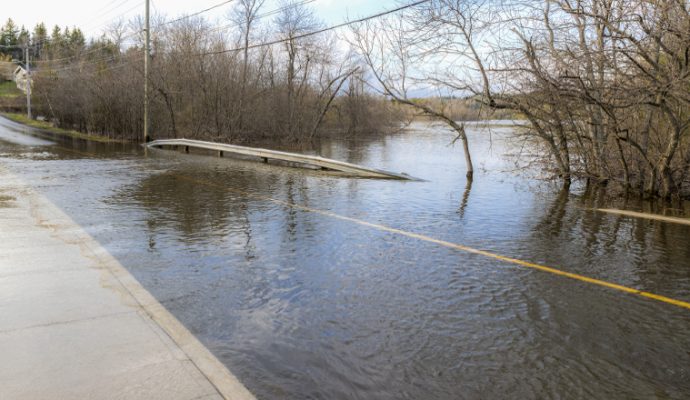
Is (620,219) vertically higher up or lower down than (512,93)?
lower down

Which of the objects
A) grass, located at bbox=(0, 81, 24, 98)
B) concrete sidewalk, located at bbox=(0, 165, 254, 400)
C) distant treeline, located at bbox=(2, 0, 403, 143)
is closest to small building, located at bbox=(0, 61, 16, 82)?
grass, located at bbox=(0, 81, 24, 98)

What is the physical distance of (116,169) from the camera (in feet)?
58.0

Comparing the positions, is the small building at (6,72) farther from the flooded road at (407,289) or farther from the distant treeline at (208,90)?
the flooded road at (407,289)

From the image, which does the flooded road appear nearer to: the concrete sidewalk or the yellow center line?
the yellow center line

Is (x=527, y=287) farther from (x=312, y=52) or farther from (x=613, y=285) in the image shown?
(x=312, y=52)

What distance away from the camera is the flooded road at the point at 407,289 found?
13.2 ft

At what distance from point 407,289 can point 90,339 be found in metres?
3.11

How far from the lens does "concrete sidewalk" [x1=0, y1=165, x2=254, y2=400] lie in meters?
3.59

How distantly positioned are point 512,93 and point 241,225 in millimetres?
8475

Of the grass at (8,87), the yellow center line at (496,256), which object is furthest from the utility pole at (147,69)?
the grass at (8,87)

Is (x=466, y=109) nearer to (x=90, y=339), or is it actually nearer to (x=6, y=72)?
(x=90, y=339)

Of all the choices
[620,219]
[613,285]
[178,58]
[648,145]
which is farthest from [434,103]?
[178,58]

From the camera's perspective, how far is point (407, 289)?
5.98 metres

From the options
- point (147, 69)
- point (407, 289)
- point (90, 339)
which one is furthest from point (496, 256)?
point (147, 69)
